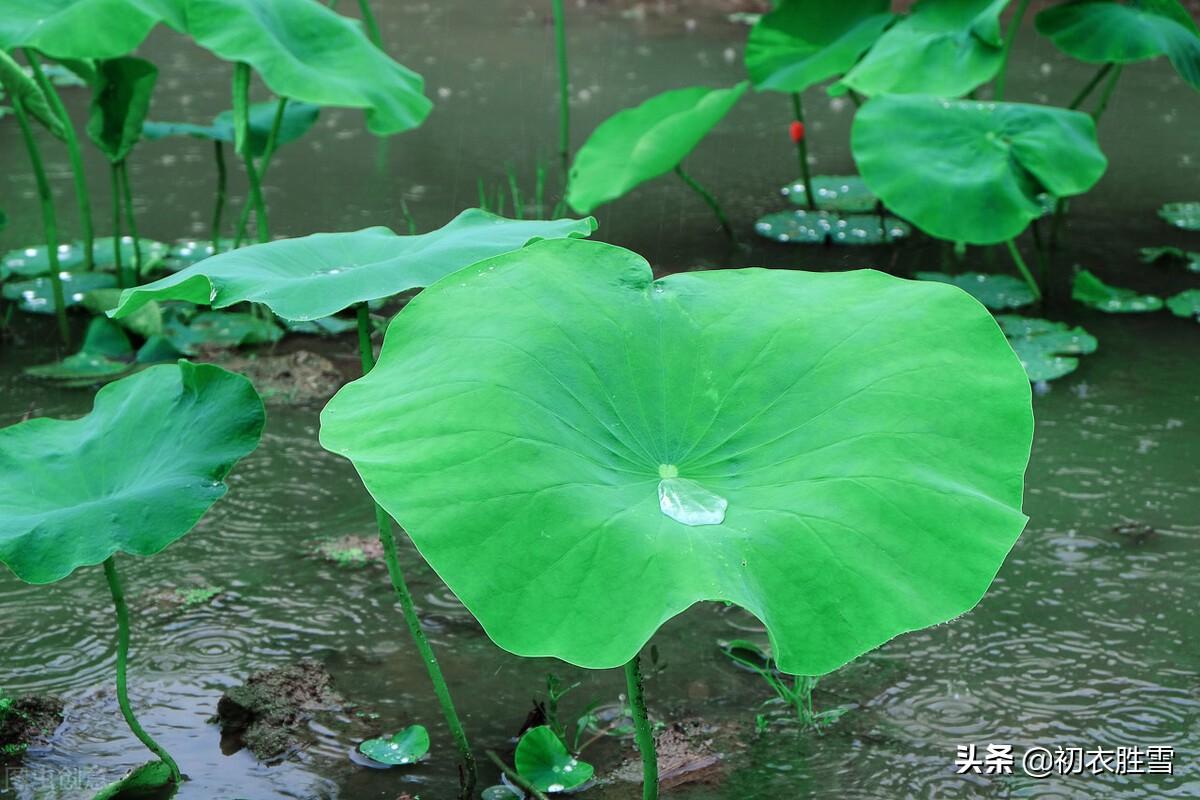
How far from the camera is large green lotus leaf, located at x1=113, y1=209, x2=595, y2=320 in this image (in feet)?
3.88

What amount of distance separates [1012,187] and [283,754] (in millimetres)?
1883

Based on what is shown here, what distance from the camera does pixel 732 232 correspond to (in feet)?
11.0

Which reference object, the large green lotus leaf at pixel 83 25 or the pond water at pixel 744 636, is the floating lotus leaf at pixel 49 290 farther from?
the large green lotus leaf at pixel 83 25

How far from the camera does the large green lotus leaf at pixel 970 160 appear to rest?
8.41 ft

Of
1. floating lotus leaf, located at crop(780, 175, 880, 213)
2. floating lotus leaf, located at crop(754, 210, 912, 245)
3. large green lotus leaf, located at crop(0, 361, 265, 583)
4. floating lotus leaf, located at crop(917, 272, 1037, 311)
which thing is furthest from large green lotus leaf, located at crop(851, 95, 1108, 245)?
large green lotus leaf, located at crop(0, 361, 265, 583)

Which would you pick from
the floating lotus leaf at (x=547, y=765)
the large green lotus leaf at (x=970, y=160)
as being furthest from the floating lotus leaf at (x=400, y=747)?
the large green lotus leaf at (x=970, y=160)

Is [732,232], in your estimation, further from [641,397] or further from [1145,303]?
[641,397]

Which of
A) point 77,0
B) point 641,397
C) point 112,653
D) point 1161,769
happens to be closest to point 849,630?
point 641,397

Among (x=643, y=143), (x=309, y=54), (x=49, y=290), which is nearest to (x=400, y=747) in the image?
(x=309, y=54)

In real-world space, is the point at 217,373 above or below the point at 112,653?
above

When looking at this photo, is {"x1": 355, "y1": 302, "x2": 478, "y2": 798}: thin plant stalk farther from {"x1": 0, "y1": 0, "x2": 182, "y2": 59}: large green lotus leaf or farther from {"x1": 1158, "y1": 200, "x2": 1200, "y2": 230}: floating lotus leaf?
{"x1": 1158, "y1": 200, "x2": 1200, "y2": 230}: floating lotus leaf

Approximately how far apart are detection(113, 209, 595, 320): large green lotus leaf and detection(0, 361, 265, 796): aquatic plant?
142 mm

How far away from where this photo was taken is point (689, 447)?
1.12 meters

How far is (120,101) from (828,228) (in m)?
1.78
